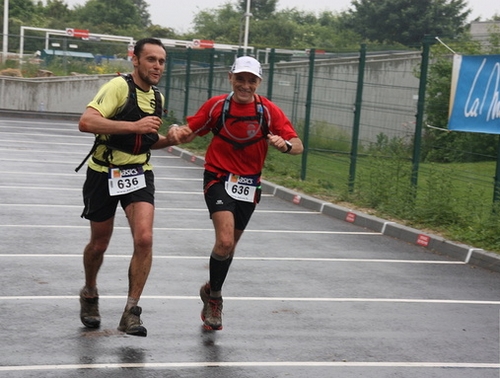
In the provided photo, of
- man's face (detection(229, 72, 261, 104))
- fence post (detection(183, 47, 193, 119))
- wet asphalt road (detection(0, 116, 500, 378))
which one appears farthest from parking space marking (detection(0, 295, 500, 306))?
fence post (detection(183, 47, 193, 119))

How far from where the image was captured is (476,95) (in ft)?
43.0

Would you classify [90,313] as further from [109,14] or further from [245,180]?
[109,14]

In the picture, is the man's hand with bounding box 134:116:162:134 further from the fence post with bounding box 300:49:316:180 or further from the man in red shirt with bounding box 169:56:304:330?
the fence post with bounding box 300:49:316:180

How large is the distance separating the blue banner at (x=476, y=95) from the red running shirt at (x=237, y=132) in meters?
5.63

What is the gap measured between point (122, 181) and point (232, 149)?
97 centimetres

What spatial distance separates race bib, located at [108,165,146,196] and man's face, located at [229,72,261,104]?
3.38ft

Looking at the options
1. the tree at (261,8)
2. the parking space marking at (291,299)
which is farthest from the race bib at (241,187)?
the tree at (261,8)

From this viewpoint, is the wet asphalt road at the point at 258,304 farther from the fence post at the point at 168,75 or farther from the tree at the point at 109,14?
the tree at the point at 109,14

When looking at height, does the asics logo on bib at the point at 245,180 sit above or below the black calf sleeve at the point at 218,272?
above

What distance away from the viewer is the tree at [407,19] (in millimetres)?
73500

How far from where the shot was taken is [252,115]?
25.5ft

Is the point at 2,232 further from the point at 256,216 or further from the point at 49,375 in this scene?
the point at 49,375

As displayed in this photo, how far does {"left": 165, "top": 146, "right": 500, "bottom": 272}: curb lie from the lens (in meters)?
11.6

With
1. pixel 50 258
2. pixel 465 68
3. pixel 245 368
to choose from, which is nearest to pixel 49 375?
pixel 245 368
